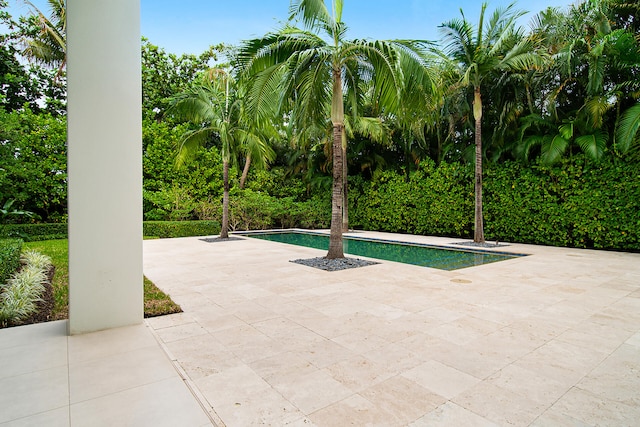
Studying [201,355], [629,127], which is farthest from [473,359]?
[629,127]

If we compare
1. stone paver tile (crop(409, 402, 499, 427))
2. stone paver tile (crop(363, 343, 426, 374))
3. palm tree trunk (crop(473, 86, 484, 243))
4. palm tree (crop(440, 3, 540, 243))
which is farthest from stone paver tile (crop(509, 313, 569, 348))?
palm tree (crop(440, 3, 540, 243))

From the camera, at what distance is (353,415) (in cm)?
215

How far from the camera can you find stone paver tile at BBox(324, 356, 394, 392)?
253 cm

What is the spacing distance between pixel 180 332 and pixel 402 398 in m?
2.34

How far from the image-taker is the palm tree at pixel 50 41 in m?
10.4

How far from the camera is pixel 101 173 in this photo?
350cm

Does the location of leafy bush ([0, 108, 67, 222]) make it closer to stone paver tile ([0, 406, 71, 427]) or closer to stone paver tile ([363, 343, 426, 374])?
stone paver tile ([0, 406, 71, 427])

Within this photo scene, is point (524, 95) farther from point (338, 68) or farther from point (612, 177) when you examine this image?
point (338, 68)

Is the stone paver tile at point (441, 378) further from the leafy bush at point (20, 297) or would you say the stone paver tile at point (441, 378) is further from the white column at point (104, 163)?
the leafy bush at point (20, 297)

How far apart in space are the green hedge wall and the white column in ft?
35.0

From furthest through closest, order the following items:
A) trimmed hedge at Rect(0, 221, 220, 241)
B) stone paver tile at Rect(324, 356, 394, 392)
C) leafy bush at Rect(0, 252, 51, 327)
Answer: trimmed hedge at Rect(0, 221, 220, 241) → leafy bush at Rect(0, 252, 51, 327) → stone paver tile at Rect(324, 356, 394, 392)

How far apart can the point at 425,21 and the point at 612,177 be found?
12.7 meters

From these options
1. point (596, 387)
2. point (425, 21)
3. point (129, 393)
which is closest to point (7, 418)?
point (129, 393)

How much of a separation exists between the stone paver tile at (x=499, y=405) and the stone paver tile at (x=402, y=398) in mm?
187
